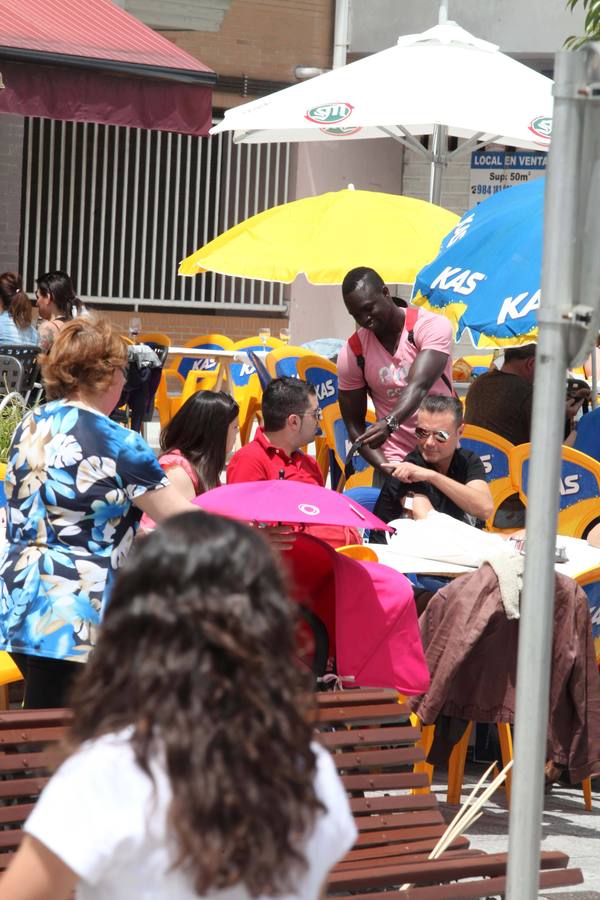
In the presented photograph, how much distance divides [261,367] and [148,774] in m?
9.45

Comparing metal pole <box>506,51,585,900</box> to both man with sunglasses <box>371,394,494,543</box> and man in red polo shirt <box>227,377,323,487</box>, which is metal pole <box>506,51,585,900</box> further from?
man in red polo shirt <box>227,377,323,487</box>

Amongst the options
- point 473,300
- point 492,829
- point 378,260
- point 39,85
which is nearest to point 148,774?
point 492,829

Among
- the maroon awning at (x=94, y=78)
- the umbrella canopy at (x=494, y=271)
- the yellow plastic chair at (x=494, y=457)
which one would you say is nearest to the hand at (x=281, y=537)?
the umbrella canopy at (x=494, y=271)

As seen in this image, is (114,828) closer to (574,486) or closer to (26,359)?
(574,486)

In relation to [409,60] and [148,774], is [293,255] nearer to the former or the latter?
[409,60]

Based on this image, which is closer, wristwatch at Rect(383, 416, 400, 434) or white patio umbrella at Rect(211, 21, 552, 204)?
wristwatch at Rect(383, 416, 400, 434)

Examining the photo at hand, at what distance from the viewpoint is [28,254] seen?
16.9 meters

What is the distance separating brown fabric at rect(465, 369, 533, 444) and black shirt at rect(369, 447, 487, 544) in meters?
1.24

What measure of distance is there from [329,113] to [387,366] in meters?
2.98

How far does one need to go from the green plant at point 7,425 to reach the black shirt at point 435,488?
2453 millimetres

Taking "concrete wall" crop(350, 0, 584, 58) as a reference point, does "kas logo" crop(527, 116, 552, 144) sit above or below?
below

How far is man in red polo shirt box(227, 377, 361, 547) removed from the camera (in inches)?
265

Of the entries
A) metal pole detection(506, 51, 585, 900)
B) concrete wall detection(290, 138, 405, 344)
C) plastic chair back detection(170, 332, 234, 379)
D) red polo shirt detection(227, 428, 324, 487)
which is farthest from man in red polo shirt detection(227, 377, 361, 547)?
concrete wall detection(290, 138, 405, 344)

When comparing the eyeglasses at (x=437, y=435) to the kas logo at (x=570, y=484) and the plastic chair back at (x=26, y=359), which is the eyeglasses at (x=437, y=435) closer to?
the kas logo at (x=570, y=484)
